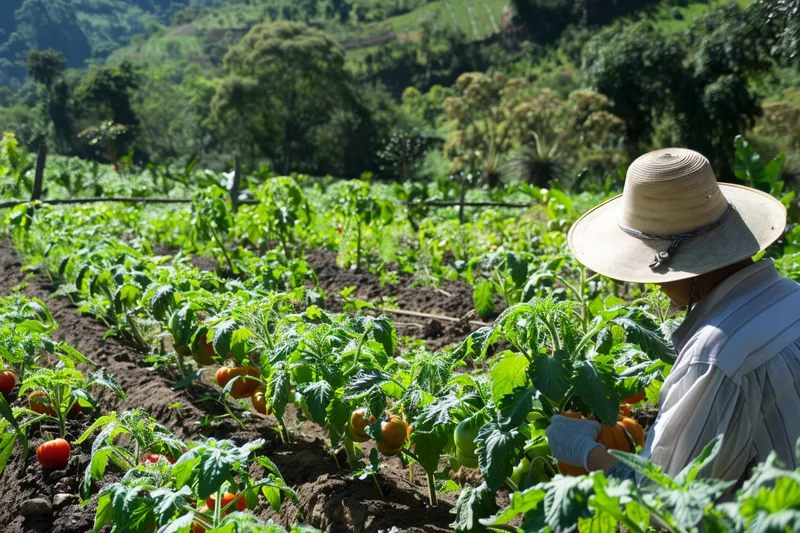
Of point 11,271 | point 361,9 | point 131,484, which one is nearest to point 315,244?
point 11,271

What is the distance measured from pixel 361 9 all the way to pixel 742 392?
411ft

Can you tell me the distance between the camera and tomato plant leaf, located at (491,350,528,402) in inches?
89.5

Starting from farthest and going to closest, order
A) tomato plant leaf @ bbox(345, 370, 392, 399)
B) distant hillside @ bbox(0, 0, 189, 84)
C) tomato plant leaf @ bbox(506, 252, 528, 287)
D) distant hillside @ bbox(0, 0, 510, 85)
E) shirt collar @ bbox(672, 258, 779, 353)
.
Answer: distant hillside @ bbox(0, 0, 189, 84) < distant hillside @ bbox(0, 0, 510, 85) < tomato plant leaf @ bbox(506, 252, 528, 287) < tomato plant leaf @ bbox(345, 370, 392, 399) < shirt collar @ bbox(672, 258, 779, 353)

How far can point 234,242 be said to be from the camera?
28.8ft

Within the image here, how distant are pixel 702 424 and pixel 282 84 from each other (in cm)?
3373

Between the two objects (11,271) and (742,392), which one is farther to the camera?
(11,271)

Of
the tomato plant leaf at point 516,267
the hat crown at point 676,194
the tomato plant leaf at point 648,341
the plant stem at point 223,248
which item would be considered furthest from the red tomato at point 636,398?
the plant stem at point 223,248

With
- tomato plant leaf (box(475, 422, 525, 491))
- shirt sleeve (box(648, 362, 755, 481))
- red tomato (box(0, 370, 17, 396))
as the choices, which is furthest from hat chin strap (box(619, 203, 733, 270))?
red tomato (box(0, 370, 17, 396))

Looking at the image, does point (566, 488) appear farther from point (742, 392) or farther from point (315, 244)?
point (315, 244)

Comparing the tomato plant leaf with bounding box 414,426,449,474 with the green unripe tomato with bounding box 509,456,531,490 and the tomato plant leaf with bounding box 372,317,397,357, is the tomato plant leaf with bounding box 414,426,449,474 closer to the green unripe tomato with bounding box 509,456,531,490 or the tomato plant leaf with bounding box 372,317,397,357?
the green unripe tomato with bounding box 509,456,531,490

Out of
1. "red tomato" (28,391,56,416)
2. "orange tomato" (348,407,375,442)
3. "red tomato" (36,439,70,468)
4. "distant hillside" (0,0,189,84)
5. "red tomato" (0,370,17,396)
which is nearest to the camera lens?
"orange tomato" (348,407,375,442)

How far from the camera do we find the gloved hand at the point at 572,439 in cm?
199

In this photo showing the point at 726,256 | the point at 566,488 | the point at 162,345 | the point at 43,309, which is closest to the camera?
the point at 566,488

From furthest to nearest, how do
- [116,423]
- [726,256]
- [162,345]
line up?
[162,345], [116,423], [726,256]
